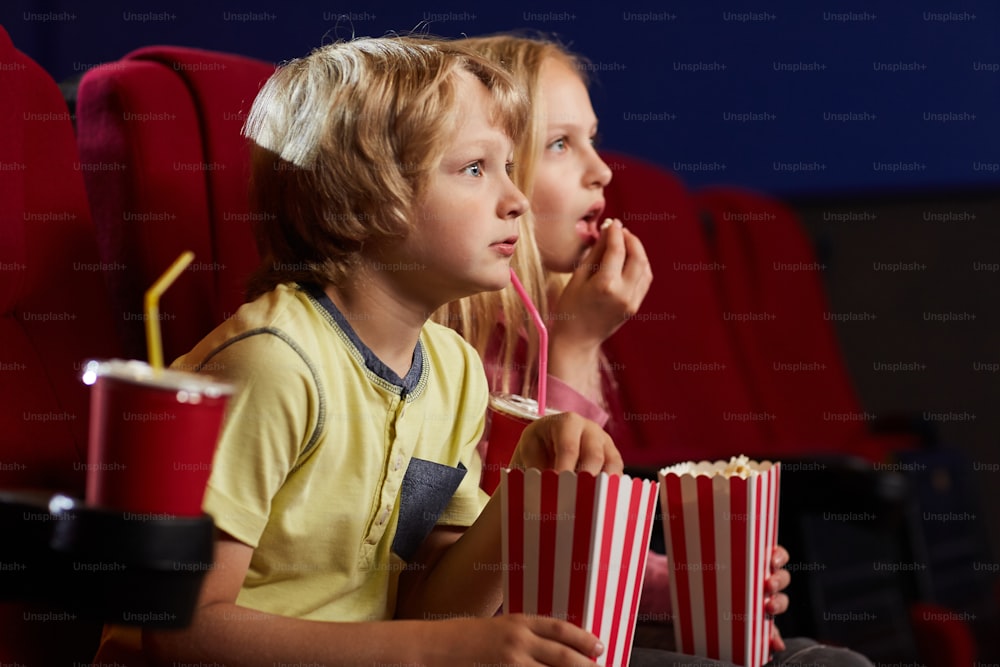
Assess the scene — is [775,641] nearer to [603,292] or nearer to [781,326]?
[603,292]

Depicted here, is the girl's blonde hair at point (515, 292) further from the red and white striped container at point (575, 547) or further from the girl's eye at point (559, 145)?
the red and white striped container at point (575, 547)

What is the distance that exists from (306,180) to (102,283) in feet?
0.87

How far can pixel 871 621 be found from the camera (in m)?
2.30

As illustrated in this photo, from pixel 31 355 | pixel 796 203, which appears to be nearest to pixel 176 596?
pixel 31 355

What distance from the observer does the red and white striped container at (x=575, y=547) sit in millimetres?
773

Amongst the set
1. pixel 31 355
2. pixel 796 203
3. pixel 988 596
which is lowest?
pixel 988 596

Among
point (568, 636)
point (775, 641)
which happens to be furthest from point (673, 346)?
point (568, 636)

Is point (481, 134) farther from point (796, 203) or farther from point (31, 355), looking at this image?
point (796, 203)

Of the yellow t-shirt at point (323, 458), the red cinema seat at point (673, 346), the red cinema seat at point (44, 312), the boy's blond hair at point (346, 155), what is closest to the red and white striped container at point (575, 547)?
the yellow t-shirt at point (323, 458)

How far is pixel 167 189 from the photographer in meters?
1.08

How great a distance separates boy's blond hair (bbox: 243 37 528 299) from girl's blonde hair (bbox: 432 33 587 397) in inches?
11.4

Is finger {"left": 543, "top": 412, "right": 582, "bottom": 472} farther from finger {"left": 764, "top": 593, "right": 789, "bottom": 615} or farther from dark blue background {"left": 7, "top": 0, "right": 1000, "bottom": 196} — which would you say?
dark blue background {"left": 7, "top": 0, "right": 1000, "bottom": 196}

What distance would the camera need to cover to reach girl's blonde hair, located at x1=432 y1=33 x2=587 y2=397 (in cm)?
124

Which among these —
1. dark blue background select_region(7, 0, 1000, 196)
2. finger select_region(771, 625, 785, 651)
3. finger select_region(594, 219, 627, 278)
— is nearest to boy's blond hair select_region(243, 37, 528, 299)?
finger select_region(594, 219, 627, 278)
